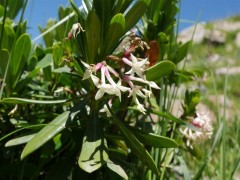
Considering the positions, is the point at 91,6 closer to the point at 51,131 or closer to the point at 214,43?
the point at 51,131

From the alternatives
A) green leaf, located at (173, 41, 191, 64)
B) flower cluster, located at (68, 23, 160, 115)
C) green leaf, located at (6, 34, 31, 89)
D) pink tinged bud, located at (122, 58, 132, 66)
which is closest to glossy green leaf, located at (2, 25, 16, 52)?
green leaf, located at (6, 34, 31, 89)

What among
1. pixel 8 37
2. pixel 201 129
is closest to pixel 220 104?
pixel 201 129

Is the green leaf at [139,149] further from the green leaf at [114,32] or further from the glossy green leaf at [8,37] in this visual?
the glossy green leaf at [8,37]

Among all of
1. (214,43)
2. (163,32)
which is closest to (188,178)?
(163,32)

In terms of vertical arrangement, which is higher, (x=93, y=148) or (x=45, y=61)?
(x=45, y=61)

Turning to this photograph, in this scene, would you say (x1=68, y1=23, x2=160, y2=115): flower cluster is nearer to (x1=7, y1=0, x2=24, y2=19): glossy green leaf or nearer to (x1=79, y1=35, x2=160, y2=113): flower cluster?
(x1=79, y1=35, x2=160, y2=113): flower cluster

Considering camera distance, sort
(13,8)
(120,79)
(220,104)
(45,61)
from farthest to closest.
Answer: (220,104)
(13,8)
(45,61)
(120,79)

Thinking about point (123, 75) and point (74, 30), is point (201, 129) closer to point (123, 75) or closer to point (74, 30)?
point (123, 75)
